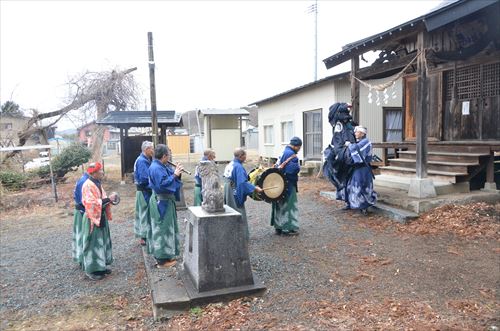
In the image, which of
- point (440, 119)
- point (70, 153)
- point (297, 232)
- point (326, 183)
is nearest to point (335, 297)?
point (297, 232)

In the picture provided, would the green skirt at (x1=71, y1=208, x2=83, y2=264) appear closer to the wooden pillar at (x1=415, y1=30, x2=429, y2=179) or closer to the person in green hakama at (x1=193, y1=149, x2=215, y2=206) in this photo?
the person in green hakama at (x1=193, y1=149, x2=215, y2=206)

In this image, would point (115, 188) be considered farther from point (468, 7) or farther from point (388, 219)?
point (468, 7)

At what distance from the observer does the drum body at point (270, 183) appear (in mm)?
6180

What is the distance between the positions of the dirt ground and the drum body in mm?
769

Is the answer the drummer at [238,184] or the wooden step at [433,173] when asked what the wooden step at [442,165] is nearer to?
the wooden step at [433,173]

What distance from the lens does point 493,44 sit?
855 cm

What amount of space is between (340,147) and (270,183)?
2.24 meters

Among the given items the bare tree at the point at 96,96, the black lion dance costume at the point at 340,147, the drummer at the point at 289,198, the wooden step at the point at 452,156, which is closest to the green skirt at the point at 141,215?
the drummer at the point at 289,198

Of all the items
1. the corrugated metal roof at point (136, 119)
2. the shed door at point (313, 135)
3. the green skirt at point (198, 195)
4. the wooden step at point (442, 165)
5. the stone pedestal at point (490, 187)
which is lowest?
the stone pedestal at point (490, 187)

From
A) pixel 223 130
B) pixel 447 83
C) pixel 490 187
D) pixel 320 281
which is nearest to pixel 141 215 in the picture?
pixel 320 281

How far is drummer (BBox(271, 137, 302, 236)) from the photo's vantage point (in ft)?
21.0

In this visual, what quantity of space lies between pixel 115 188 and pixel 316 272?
1088 centimetres

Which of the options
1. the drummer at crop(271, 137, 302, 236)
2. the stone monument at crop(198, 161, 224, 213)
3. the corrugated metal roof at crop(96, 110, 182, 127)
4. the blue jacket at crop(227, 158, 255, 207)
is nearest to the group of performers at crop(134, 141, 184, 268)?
the stone monument at crop(198, 161, 224, 213)

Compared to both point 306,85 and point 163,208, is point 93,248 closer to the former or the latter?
point 163,208
